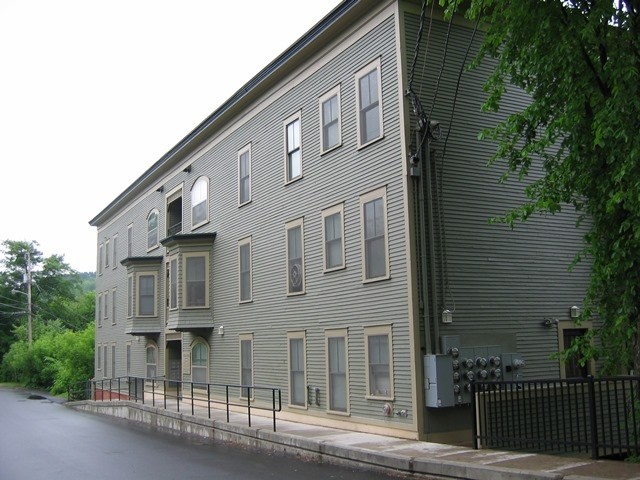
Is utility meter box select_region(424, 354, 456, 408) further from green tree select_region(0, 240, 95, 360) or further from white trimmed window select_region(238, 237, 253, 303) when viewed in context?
green tree select_region(0, 240, 95, 360)

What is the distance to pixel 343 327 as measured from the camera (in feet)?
52.4

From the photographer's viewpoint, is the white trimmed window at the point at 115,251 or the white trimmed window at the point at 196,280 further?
the white trimmed window at the point at 115,251

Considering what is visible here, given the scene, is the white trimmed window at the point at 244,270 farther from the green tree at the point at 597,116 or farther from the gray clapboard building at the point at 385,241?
the green tree at the point at 597,116

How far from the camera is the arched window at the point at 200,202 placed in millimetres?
24547

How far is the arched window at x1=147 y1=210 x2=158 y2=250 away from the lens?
30.3m

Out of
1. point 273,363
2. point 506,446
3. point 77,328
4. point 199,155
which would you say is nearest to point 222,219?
point 199,155

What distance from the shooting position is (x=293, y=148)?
1875 centimetres

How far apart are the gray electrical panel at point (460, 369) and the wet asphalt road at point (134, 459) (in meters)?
2.62

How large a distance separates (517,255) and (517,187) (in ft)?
5.18

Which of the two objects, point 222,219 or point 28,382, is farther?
point 28,382

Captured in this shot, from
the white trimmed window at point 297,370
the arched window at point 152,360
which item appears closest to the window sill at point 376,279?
the white trimmed window at point 297,370

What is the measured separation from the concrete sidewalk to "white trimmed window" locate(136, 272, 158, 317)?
35.8 feet

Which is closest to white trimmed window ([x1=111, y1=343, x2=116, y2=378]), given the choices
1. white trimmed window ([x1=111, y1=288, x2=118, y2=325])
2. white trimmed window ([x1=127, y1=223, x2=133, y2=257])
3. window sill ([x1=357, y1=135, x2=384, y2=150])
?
white trimmed window ([x1=111, y1=288, x2=118, y2=325])

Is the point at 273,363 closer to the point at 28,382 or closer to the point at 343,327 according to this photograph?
the point at 343,327
